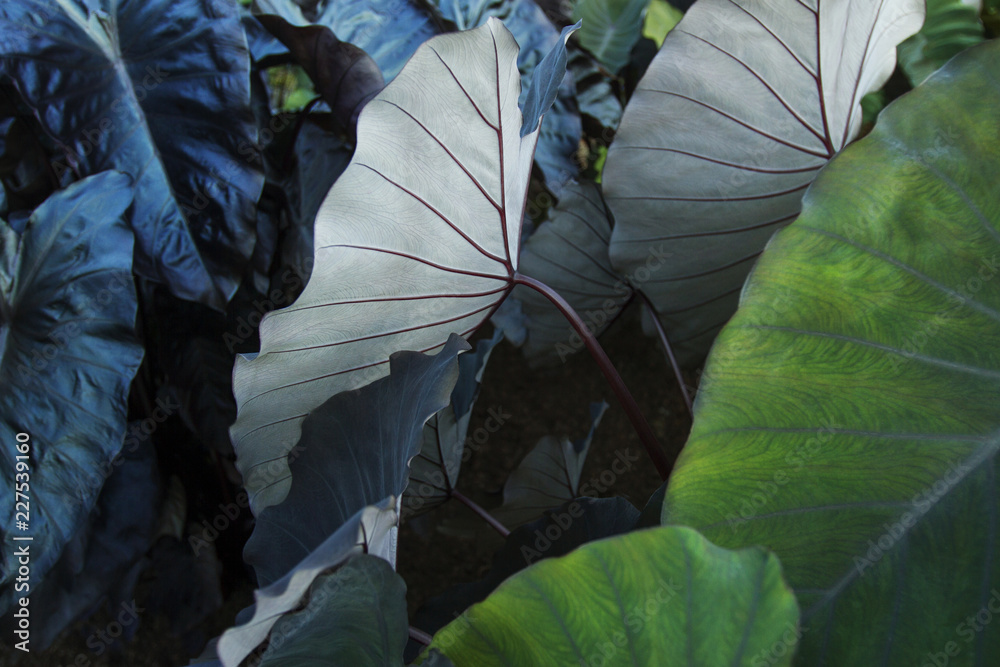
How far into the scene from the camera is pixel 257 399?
0.72m

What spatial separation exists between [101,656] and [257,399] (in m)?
0.89

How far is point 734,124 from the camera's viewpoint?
33.0 inches

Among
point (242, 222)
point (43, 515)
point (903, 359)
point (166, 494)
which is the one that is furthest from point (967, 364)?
point (166, 494)

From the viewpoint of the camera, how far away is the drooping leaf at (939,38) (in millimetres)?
1161

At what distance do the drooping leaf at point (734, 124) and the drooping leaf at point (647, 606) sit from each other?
592mm

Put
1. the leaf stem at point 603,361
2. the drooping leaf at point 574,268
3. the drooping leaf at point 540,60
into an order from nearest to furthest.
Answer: the leaf stem at point 603,361
the drooping leaf at point 574,268
the drooping leaf at point 540,60

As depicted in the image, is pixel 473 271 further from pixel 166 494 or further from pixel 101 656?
pixel 101 656

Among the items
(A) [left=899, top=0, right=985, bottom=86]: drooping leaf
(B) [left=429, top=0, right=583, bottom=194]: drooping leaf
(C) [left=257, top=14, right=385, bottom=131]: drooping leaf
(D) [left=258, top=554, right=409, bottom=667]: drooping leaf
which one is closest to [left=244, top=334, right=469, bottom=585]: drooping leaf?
(D) [left=258, top=554, right=409, bottom=667]: drooping leaf

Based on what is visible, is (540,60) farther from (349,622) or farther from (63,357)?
(349,622)

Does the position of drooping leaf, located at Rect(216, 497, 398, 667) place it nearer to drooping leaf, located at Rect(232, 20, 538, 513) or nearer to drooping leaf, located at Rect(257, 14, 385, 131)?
drooping leaf, located at Rect(232, 20, 538, 513)

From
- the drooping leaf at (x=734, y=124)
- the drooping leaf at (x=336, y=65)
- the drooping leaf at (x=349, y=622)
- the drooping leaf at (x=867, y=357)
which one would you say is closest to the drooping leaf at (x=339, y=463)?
the drooping leaf at (x=349, y=622)

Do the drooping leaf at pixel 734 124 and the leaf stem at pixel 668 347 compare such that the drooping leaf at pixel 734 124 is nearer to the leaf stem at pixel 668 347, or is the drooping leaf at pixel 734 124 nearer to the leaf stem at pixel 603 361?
the leaf stem at pixel 668 347

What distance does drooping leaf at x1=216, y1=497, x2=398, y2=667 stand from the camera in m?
0.42

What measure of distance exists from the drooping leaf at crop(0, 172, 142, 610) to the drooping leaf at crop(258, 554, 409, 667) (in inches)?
19.4
